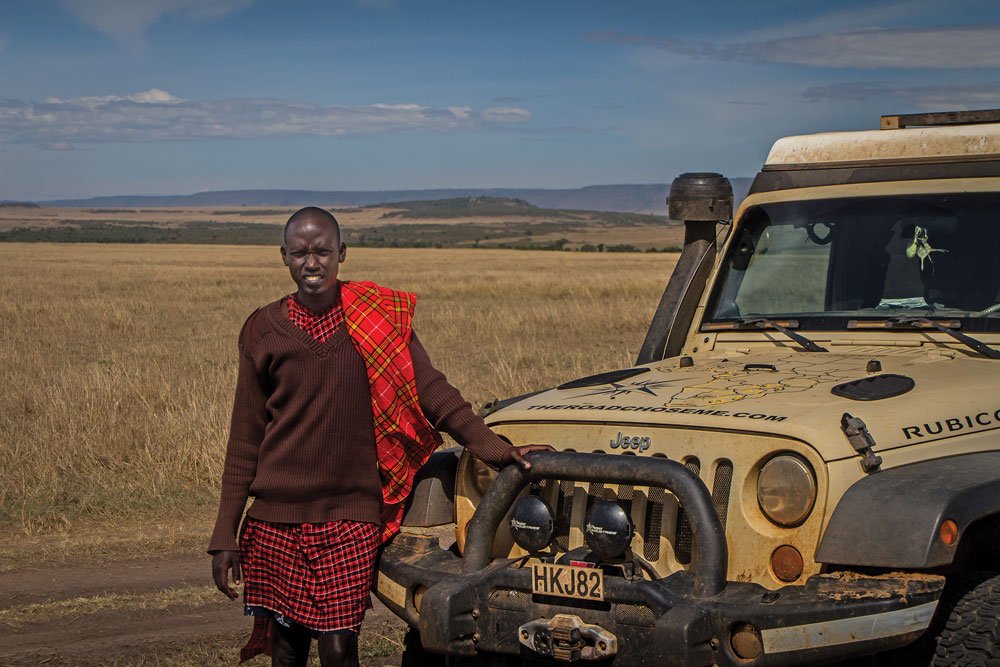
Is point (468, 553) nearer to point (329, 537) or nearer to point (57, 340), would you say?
point (329, 537)

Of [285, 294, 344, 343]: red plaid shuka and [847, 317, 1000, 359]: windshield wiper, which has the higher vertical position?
[285, 294, 344, 343]: red plaid shuka

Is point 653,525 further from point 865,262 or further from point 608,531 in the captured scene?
point 865,262

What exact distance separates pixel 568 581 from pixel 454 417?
72 cm

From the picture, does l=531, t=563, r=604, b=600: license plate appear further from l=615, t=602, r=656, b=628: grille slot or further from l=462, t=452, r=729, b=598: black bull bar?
l=462, t=452, r=729, b=598: black bull bar

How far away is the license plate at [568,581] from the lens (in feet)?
11.6

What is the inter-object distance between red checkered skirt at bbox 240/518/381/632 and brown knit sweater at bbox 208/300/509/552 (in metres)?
0.05

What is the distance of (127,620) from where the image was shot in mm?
5789

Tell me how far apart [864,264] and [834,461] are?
182 cm

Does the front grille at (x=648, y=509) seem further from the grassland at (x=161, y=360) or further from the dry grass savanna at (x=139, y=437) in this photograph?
the grassland at (x=161, y=360)

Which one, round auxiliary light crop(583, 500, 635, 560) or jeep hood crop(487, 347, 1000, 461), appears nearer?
round auxiliary light crop(583, 500, 635, 560)

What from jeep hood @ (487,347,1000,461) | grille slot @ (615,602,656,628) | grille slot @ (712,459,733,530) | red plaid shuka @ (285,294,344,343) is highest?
red plaid shuka @ (285,294,344,343)

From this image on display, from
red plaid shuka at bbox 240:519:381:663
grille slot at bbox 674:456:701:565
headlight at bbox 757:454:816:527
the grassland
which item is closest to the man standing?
red plaid shuka at bbox 240:519:381:663

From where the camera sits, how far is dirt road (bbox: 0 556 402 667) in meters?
5.29

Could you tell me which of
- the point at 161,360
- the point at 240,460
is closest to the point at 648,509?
the point at 240,460
